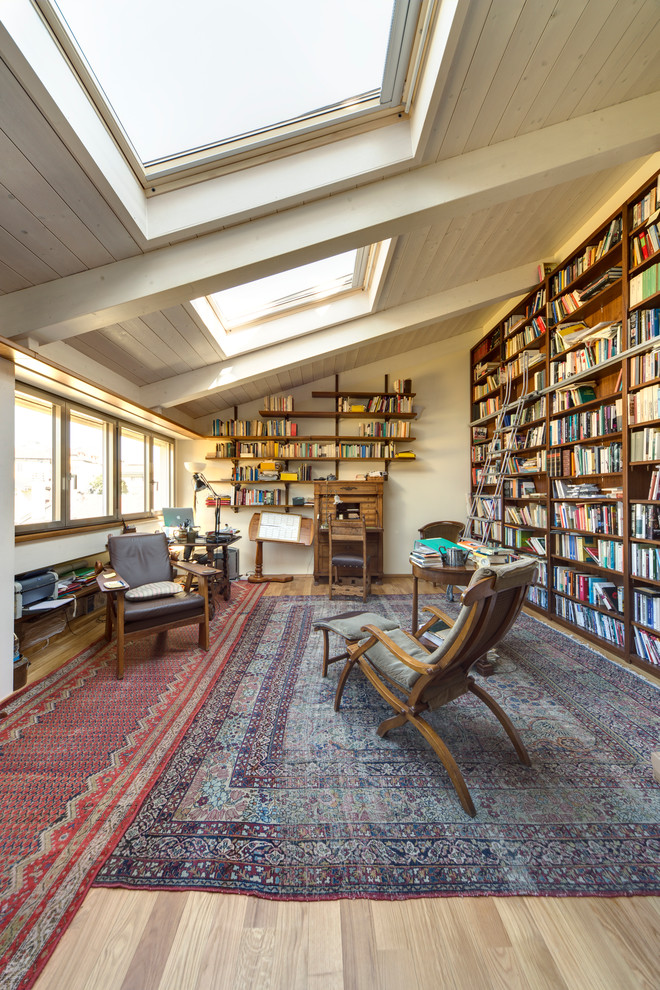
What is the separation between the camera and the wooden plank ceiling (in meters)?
1.47

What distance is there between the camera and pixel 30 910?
102 centimetres

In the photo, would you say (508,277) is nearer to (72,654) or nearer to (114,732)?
(114,732)

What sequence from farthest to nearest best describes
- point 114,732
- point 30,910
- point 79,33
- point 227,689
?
point 227,689 < point 114,732 < point 79,33 < point 30,910

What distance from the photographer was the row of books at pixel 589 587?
8.75ft

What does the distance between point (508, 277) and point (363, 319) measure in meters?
1.51

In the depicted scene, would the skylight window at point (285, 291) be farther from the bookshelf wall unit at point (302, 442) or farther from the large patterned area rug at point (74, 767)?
the large patterned area rug at point (74, 767)

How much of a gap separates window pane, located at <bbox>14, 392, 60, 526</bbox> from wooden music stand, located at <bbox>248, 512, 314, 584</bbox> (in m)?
2.33

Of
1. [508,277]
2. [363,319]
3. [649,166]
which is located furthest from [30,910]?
[508,277]

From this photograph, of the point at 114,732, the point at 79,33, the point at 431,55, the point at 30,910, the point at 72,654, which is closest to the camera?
the point at 30,910

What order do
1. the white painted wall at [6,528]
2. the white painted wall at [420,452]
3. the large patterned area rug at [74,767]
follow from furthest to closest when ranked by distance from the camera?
the white painted wall at [420,452]
the white painted wall at [6,528]
the large patterned area rug at [74,767]

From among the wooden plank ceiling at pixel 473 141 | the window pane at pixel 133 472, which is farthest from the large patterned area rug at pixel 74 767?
the wooden plank ceiling at pixel 473 141

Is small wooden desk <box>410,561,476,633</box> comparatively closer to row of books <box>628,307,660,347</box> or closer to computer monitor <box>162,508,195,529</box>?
row of books <box>628,307,660,347</box>

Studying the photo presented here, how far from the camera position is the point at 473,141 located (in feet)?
6.60

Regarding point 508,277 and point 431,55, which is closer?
point 431,55
